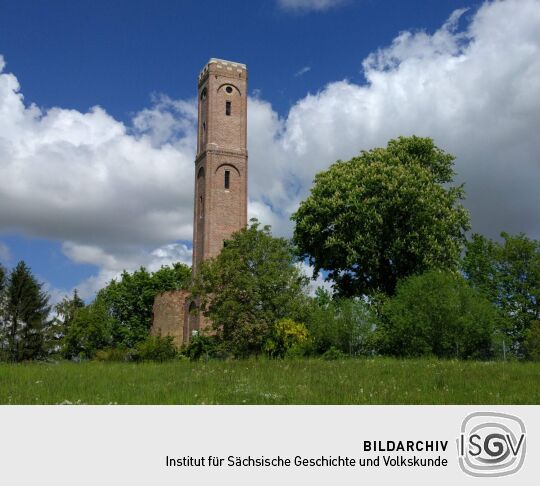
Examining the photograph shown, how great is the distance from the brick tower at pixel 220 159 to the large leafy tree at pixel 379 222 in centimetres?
1476

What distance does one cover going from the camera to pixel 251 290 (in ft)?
87.0

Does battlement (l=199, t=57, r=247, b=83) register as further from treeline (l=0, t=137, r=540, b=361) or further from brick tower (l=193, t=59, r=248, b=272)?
treeline (l=0, t=137, r=540, b=361)

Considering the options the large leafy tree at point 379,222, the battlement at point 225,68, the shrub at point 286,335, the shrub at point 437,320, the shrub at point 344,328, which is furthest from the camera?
the battlement at point 225,68

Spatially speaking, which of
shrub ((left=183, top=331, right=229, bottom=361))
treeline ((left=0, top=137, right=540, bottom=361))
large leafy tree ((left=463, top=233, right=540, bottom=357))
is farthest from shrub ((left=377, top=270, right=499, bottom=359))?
large leafy tree ((left=463, top=233, right=540, bottom=357))

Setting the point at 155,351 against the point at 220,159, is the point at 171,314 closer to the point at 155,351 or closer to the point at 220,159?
the point at 220,159

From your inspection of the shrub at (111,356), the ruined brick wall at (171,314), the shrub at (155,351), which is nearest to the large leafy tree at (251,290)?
the shrub at (155,351)

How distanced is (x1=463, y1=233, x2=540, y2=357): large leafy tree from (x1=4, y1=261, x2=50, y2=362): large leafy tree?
3552cm

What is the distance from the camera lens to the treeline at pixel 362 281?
23703 mm

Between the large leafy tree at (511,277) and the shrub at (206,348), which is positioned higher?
the large leafy tree at (511,277)

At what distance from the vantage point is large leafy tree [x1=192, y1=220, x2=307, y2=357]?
86.5 feet

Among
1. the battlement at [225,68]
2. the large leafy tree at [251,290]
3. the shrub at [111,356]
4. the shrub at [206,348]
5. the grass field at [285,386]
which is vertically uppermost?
the battlement at [225,68]

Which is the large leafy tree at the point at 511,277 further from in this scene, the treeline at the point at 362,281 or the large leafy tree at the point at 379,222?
the large leafy tree at the point at 379,222
